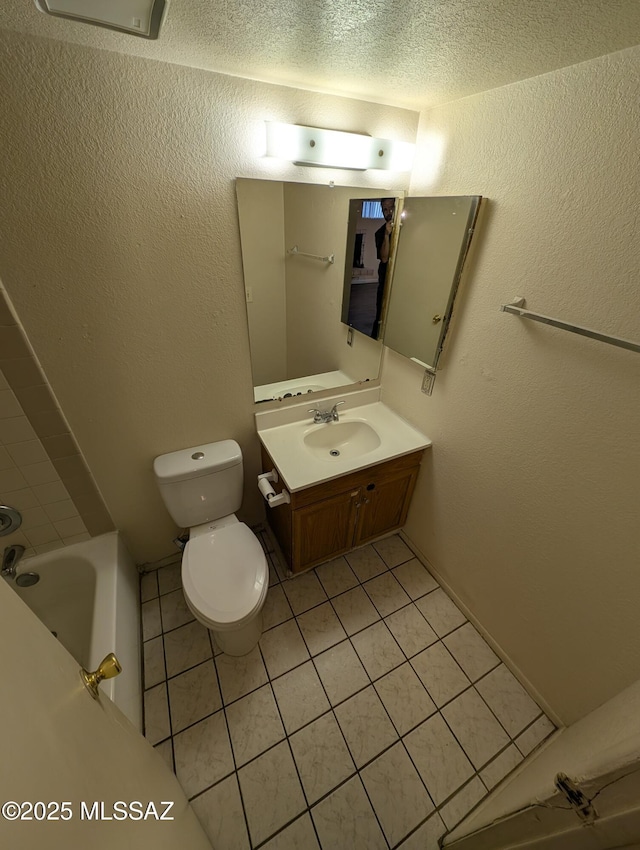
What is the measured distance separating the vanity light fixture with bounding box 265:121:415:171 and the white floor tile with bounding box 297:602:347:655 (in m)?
1.96

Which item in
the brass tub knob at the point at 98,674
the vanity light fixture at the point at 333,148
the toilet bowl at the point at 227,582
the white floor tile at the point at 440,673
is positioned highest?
the vanity light fixture at the point at 333,148

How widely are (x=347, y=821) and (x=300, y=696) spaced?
0.38 m

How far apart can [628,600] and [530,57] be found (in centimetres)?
155

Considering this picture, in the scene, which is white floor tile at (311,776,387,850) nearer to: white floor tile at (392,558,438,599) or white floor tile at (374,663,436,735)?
white floor tile at (374,663,436,735)

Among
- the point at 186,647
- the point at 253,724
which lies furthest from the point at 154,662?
the point at 253,724

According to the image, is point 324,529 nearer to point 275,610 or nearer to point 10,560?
point 275,610

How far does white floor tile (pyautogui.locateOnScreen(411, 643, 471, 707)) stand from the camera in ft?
4.67

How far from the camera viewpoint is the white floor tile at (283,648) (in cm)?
148

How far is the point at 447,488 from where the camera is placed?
163 cm

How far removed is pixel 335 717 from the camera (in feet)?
4.38

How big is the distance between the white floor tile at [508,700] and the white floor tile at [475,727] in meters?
0.03

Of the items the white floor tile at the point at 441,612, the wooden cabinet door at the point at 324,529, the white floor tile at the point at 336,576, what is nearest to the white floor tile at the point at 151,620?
the wooden cabinet door at the point at 324,529

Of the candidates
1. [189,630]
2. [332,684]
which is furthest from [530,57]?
[189,630]

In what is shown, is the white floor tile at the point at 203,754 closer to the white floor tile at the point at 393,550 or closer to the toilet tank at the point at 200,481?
the toilet tank at the point at 200,481
